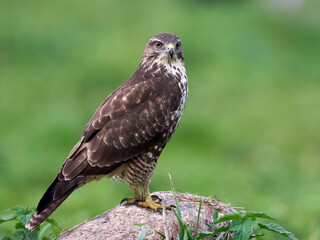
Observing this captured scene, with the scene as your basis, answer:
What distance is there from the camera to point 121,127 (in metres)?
5.43

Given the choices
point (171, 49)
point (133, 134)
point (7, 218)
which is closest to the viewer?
point (7, 218)

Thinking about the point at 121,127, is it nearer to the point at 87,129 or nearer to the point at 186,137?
the point at 87,129

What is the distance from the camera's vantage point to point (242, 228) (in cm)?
471

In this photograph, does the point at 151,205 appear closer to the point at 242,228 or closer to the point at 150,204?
the point at 150,204

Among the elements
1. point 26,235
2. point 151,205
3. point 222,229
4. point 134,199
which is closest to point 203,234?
point 222,229

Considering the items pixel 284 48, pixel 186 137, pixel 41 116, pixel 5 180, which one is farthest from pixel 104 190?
pixel 284 48

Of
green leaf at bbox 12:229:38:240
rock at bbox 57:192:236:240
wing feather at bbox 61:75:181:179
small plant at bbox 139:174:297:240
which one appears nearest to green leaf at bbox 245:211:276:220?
small plant at bbox 139:174:297:240

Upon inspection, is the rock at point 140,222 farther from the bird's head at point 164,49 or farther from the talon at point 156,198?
the bird's head at point 164,49

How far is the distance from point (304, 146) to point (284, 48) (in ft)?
13.3

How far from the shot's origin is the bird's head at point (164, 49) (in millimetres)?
5703

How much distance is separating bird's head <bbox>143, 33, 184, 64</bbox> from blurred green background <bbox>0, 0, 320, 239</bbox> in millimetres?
1817

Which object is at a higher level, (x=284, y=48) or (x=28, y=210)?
(x=284, y=48)

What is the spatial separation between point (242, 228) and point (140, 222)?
726mm

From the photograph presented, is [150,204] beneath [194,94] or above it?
beneath
